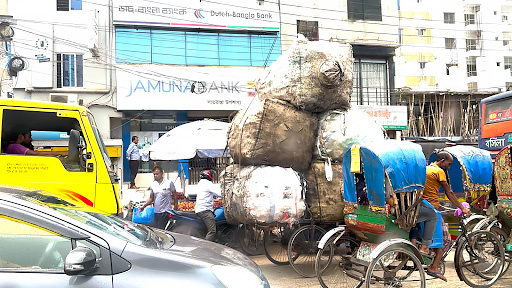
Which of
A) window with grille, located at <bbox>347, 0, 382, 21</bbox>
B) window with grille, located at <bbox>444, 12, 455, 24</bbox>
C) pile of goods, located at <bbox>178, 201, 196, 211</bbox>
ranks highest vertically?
window with grille, located at <bbox>444, 12, 455, 24</bbox>

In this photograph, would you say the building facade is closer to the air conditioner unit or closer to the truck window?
the air conditioner unit

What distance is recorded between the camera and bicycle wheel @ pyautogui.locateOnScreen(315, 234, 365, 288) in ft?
17.1

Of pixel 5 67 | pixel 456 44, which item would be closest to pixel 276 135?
pixel 5 67

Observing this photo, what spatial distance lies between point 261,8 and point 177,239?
17.4m

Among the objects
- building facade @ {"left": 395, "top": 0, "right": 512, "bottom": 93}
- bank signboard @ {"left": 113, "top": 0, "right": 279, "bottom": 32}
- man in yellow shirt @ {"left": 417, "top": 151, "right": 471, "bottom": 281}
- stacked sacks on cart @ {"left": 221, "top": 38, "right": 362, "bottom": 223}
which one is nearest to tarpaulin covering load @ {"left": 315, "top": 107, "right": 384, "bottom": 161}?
stacked sacks on cart @ {"left": 221, "top": 38, "right": 362, "bottom": 223}

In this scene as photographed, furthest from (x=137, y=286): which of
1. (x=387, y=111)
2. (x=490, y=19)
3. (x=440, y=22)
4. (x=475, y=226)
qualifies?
(x=490, y=19)

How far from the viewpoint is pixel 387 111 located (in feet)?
68.7

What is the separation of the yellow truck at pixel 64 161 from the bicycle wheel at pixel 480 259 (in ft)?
15.0

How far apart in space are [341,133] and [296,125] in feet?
2.14

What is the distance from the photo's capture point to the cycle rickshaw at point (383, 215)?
4773mm

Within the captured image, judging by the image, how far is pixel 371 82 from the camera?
71.6 ft

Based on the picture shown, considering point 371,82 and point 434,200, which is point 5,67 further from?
point 371,82

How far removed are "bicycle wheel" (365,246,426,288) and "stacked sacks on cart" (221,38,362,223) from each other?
1.57 meters

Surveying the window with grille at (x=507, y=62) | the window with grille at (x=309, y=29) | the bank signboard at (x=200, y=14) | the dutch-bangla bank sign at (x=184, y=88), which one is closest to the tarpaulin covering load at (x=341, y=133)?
the dutch-bangla bank sign at (x=184, y=88)
